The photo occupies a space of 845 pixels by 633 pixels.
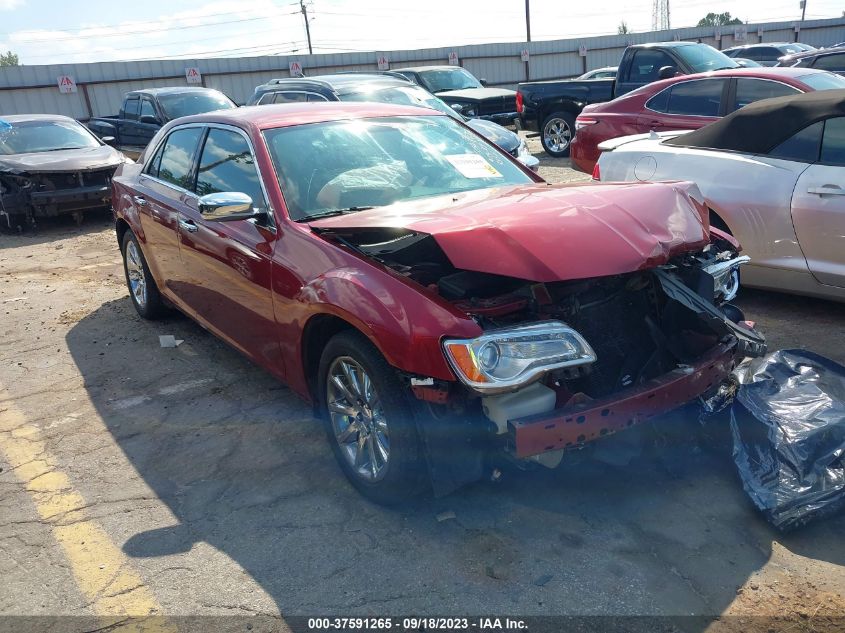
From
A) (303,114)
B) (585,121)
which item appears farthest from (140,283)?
(585,121)

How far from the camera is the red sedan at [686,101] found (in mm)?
7281

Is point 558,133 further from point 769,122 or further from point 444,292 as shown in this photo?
point 444,292

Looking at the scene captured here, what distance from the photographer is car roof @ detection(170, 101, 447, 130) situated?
165 inches

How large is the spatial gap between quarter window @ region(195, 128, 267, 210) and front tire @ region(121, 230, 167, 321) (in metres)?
1.46

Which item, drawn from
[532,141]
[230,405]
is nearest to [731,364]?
[230,405]

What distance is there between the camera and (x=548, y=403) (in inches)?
114

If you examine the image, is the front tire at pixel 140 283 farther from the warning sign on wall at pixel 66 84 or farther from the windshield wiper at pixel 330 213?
the warning sign on wall at pixel 66 84

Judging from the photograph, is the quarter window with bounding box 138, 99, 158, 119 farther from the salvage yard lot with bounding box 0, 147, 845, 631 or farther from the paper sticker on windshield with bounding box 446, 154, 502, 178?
the paper sticker on windshield with bounding box 446, 154, 502, 178

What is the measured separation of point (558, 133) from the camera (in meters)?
13.8

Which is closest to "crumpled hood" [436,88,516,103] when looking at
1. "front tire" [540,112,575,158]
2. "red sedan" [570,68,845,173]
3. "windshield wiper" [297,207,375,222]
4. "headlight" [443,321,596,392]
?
"front tire" [540,112,575,158]

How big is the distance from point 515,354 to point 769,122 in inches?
140

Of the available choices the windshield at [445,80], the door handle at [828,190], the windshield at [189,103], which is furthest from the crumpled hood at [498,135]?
the windshield at [445,80]

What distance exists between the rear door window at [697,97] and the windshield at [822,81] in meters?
0.81

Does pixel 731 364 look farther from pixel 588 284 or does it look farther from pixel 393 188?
pixel 393 188
